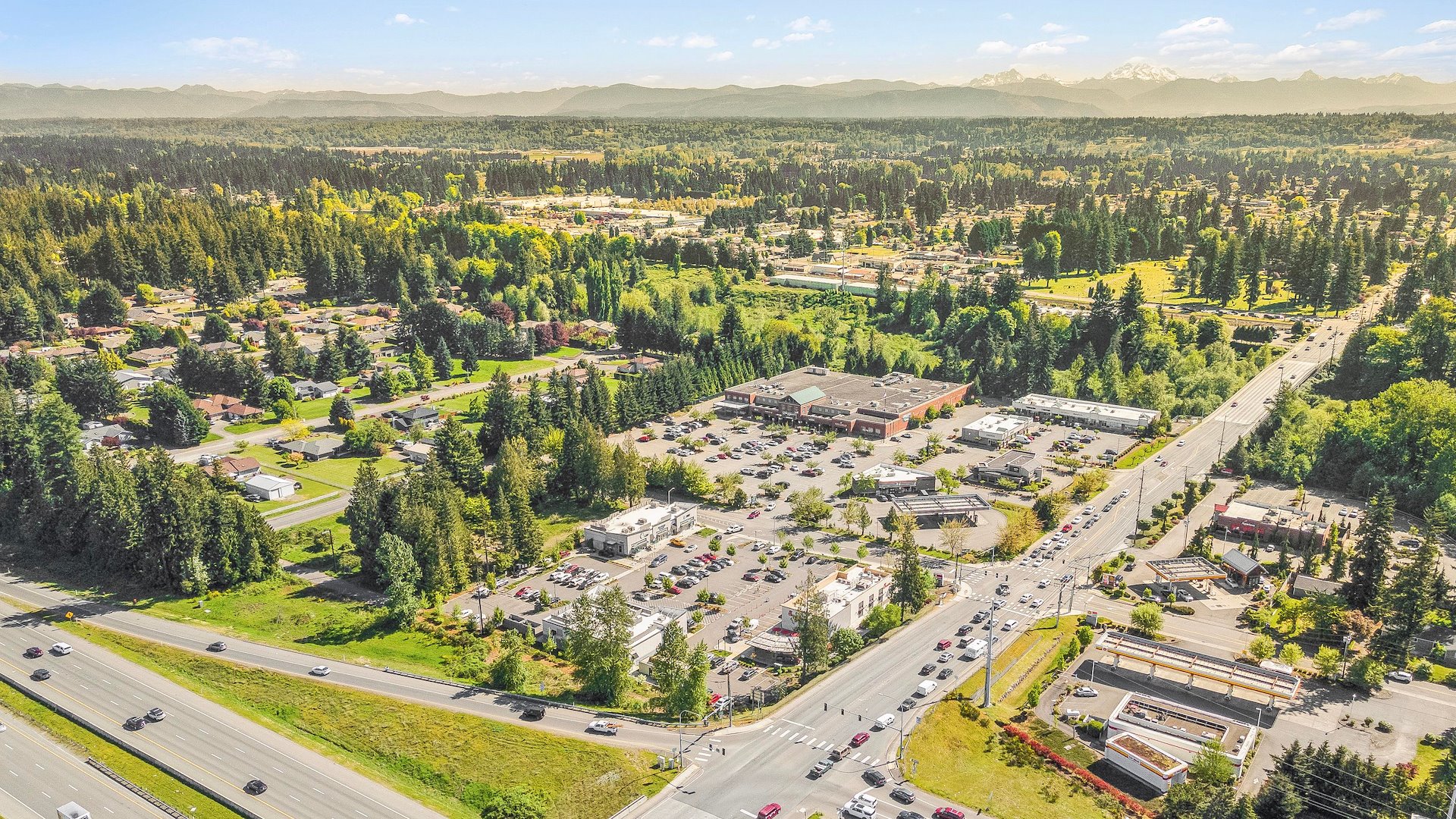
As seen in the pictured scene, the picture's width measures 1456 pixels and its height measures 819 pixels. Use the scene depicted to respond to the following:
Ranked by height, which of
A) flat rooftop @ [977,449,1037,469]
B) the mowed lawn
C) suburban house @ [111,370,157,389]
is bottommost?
the mowed lawn

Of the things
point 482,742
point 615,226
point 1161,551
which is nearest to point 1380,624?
point 1161,551

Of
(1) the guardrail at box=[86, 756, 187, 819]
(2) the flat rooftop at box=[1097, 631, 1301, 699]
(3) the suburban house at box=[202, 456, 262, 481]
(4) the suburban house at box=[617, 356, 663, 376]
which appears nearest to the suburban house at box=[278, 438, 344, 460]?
(3) the suburban house at box=[202, 456, 262, 481]

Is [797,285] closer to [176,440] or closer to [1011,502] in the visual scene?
[1011,502]

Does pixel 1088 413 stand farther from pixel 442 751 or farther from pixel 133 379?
pixel 133 379

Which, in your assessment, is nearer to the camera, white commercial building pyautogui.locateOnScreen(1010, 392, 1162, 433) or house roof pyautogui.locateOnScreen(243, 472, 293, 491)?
house roof pyautogui.locateOnScreen(243, 472, 293, 491)

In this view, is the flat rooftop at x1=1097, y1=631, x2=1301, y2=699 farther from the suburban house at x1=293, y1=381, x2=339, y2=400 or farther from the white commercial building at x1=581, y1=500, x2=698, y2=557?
the suburban house at x1=293, y1=381, x2=339, y2=400

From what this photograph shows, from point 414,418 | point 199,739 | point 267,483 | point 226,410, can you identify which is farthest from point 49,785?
point 226,410

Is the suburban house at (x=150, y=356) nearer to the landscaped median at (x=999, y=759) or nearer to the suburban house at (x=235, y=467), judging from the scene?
the suburban house at (x=235, y=467)
